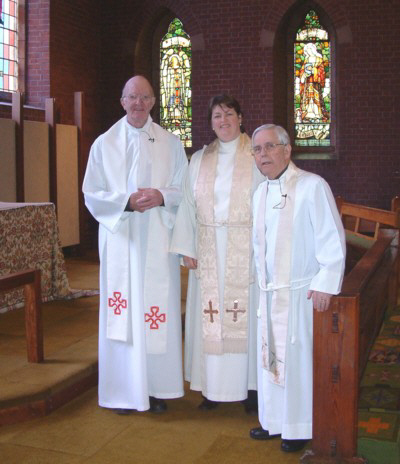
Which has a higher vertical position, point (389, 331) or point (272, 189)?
point (272, 189)

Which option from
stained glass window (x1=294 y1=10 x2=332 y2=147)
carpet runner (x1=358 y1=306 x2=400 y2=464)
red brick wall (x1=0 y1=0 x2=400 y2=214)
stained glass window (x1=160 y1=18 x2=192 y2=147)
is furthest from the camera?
stained glass window (x1=160 y1=18 x2=192 y2=147)

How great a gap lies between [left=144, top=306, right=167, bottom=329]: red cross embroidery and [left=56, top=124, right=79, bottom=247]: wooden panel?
5975mm

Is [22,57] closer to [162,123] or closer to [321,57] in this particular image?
[162,123]

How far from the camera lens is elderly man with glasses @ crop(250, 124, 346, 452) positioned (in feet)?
11.1

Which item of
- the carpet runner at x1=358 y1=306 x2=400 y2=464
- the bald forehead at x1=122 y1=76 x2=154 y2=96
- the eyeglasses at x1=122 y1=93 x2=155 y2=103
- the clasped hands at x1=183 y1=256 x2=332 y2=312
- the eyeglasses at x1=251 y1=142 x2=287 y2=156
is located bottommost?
the carpet runner at x1=358 y1=306 x2=400 y2=464

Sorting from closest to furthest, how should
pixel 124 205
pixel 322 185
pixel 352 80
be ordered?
1. pixel 322 185
2. pixel 124 205
3. pixel 352 80

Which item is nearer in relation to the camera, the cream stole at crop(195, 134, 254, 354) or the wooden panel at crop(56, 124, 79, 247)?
the cream stole at crop(195, 134, 254, 354)

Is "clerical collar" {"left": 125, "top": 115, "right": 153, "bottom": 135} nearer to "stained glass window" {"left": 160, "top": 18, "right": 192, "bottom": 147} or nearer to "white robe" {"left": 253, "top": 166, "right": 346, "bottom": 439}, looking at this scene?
"white robe" {"left": 253, "top": 166, "right": 346, "bottom": 439}

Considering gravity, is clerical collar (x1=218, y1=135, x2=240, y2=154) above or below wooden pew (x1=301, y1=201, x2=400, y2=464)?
above

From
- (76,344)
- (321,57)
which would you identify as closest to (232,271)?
(76,344)

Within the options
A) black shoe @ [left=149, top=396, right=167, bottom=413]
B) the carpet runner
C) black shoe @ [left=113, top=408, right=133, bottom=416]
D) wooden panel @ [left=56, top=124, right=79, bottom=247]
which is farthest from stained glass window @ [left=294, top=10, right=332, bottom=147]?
black shoe @ [left=113, top=408, right=133, bottom=416]

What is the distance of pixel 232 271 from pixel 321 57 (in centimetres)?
905

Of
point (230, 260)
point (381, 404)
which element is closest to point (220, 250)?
point (230, 260)

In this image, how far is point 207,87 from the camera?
12.0 meters
